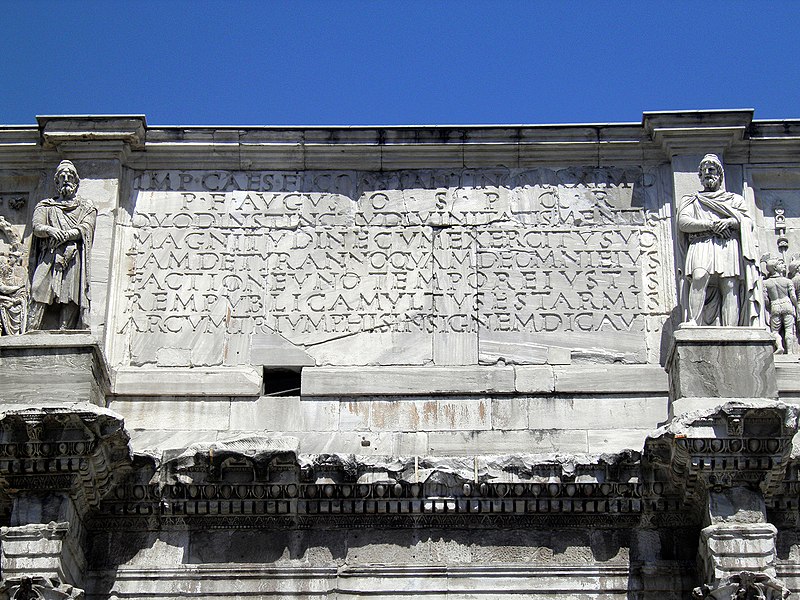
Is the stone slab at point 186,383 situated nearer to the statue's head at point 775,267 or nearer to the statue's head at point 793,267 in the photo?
the statue's head at point 775,267

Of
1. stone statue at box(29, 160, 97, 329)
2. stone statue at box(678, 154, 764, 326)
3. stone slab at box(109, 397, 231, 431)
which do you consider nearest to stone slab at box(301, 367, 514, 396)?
stone slab at box(109, 397, 231, 431)

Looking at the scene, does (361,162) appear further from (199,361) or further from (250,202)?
(199,361)

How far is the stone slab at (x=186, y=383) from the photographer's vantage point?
14.4m

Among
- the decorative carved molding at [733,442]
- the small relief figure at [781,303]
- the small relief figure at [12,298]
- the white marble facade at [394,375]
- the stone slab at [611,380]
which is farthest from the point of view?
the small relief figure at [12,298]

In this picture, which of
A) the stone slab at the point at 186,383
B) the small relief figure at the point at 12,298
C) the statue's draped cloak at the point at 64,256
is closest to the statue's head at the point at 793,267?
the stone slab at the point at 186,383

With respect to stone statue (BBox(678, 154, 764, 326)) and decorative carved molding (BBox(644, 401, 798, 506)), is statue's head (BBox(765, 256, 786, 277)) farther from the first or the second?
decorative carved molding (BBox(644, 401, 798, 506))

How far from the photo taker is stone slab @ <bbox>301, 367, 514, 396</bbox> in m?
14.4

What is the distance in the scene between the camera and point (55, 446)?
12852mm

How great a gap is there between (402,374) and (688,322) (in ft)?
8.40

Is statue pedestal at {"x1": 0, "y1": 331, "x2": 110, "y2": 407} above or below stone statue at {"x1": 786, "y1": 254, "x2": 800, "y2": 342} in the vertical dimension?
below

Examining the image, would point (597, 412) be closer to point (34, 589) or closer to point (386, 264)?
point (386, 264)

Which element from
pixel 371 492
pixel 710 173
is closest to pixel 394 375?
pixel 371 492

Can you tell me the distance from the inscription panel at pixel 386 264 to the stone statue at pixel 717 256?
0.64m

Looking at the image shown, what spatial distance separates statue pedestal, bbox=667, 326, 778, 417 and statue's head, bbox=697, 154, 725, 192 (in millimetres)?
1645
